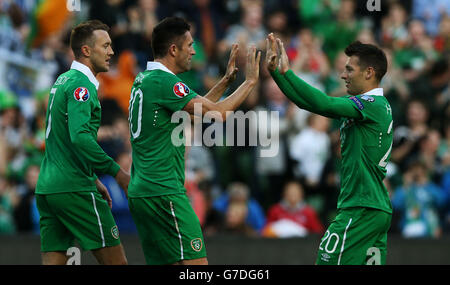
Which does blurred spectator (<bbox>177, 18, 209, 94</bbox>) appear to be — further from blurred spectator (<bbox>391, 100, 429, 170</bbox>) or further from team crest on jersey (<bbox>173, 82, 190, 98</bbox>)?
team crest on jersey (<bbox>173, 82, 190, 98</bbox>)

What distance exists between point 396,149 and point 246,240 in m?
2.69

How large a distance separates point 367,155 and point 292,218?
4.19 meters

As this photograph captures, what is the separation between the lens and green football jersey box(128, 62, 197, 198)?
249 inches

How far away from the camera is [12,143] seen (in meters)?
11.4

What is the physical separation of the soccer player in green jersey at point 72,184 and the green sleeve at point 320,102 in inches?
58.8

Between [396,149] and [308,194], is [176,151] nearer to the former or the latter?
[308,194]

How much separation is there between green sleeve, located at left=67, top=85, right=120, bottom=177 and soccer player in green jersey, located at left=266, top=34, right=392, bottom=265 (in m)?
1.46

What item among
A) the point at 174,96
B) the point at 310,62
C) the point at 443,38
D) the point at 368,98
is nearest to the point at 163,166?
the point at 174,96

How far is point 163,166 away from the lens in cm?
634

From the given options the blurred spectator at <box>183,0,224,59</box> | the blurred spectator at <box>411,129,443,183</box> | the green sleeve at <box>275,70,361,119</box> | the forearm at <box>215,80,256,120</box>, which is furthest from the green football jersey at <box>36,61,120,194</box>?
the blurred spectator at <box>183,0,224,59</box>

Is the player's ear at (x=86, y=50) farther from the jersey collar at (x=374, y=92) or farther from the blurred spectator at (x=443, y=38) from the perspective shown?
the blurred spectator at (x=443, y=38)

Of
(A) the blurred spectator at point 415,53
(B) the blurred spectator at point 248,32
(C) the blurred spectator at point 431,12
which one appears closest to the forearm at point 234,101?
(B) the blurred spectator at point 248,32

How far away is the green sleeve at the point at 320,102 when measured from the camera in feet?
20.5
